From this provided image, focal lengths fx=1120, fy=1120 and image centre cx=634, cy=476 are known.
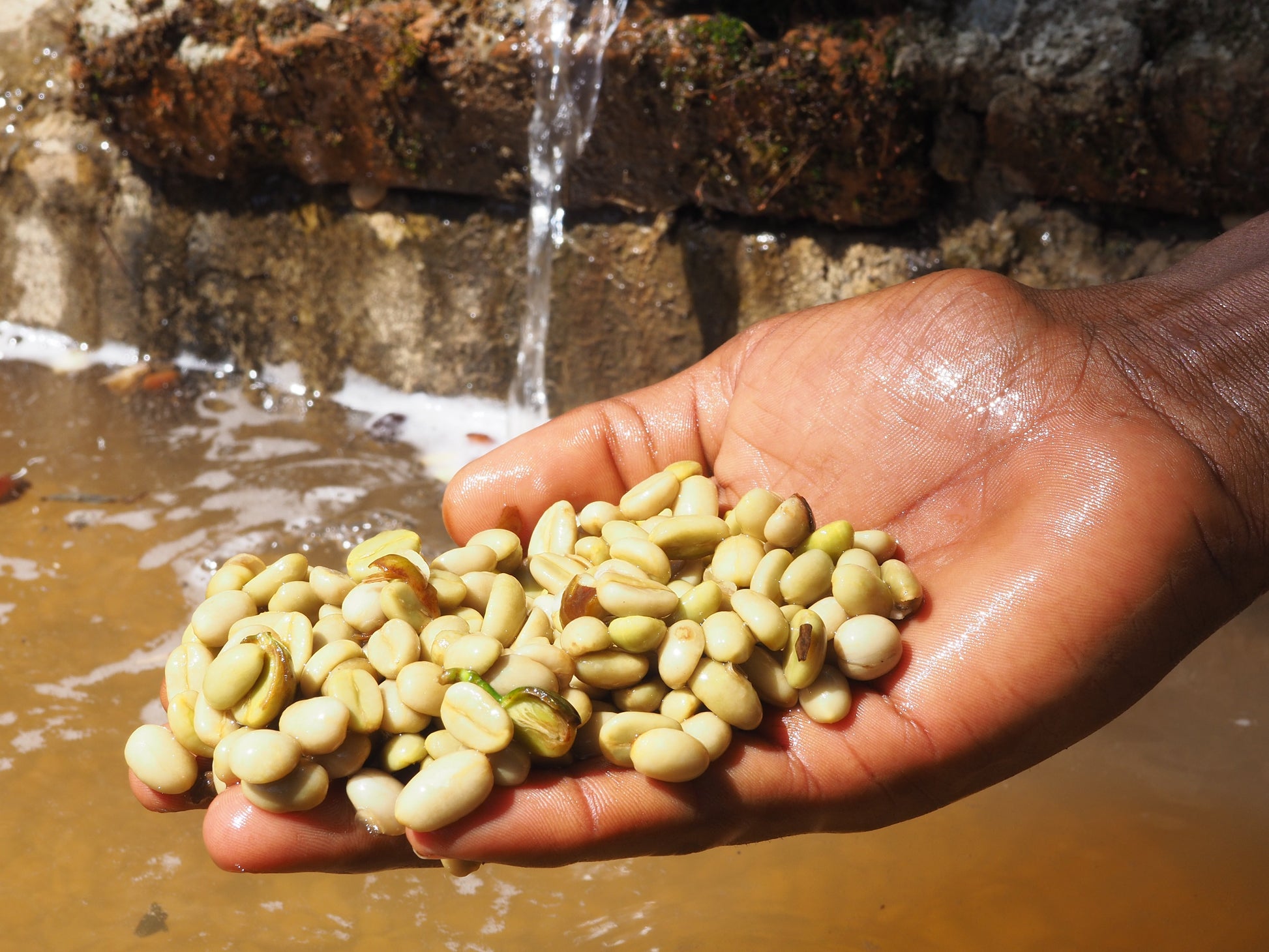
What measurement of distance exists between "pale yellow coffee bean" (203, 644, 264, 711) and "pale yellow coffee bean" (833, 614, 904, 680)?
0.82 meters

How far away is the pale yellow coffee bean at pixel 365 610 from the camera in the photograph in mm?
1714

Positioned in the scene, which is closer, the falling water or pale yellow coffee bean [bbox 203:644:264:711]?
pale yellow coffee bean [bbox 203:644:264:711]

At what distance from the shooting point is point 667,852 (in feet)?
5.07

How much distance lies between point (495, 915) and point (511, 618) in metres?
0.67

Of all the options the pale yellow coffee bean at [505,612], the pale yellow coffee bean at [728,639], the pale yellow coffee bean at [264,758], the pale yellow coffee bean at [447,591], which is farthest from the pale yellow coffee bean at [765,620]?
the pale yellow coffee bean at [264,758]

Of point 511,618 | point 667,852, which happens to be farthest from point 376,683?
point 667,852

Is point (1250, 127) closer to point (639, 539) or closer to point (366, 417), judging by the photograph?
point (639, 539)

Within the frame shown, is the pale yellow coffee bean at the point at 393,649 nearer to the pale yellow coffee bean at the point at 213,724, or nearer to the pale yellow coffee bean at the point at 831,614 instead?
the pale yellow coffee bean at the point at 213,724

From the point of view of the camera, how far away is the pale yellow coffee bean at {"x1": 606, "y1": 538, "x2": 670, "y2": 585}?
1.82 m

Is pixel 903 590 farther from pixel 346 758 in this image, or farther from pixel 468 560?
pixel 346 758

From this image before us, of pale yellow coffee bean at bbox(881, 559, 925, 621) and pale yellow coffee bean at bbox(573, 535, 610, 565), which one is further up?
pale yellow coffee bean at bbox(881, 559, 925, 621)

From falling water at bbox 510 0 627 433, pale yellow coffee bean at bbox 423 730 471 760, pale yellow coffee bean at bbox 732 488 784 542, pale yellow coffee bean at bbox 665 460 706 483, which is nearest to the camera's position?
pale yellow coffee bean at bbox 423 730 471 760

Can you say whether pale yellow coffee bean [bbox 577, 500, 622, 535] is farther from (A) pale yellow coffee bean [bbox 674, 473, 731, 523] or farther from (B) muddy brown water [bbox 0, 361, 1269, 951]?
(B) muddy brown water [bbox 0, 361, 1269, 951]

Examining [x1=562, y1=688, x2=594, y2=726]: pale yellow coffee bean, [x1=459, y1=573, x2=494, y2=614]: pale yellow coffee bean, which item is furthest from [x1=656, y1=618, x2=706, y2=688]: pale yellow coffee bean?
[x1=459, y1=573, x2=494, y2=614]: pale yellow coffee bean
